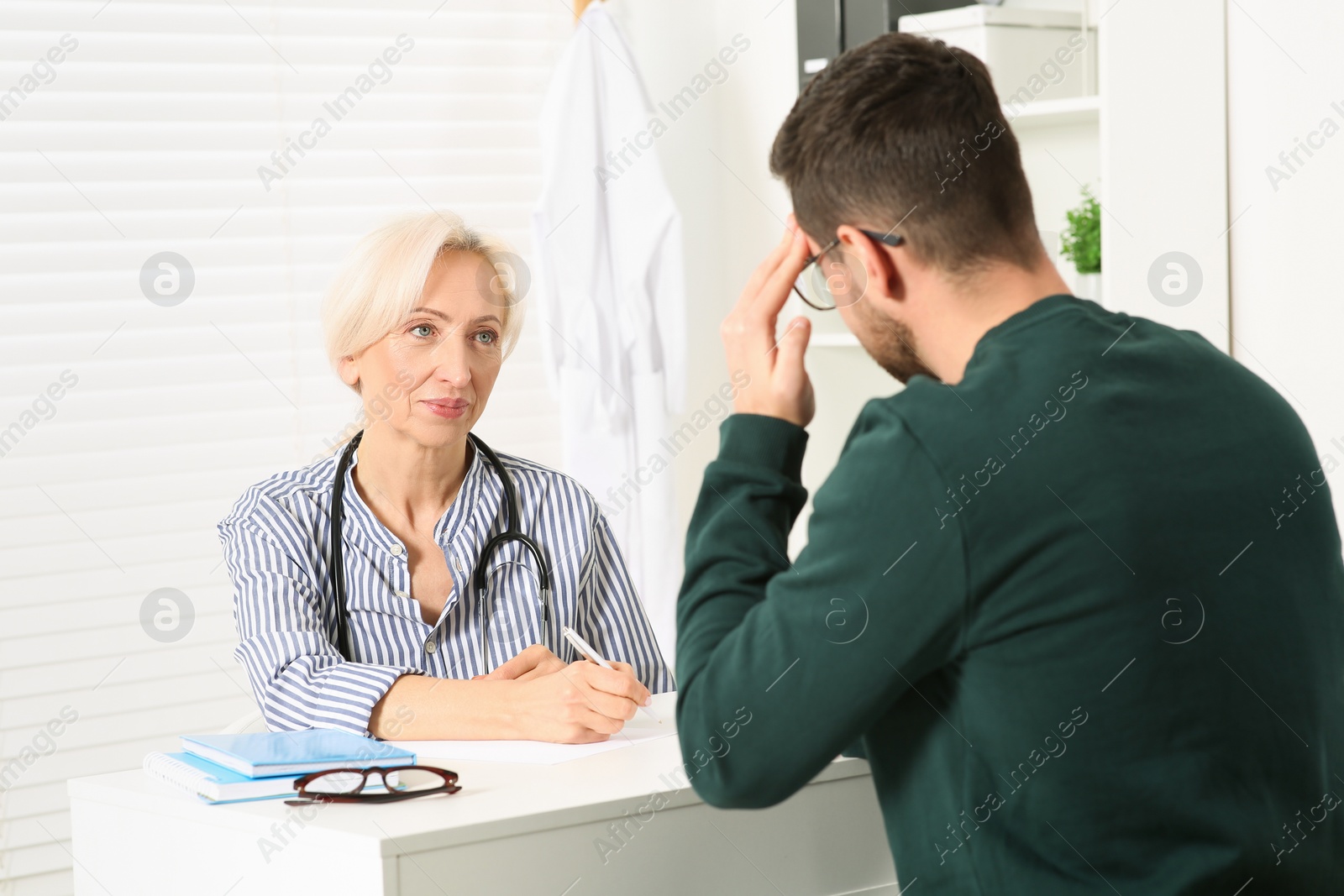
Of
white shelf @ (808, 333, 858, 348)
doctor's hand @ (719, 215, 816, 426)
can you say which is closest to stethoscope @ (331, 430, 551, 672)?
doctor's hand @ (719, 215, 816, 426)

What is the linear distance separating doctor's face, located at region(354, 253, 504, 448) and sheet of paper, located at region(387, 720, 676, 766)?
58cm

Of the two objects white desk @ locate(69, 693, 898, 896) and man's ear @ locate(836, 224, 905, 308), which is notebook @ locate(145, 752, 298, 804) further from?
man's ear @ locate(836, 224, 905, 308)

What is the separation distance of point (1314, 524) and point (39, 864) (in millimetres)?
2674

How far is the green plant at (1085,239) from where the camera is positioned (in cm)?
243

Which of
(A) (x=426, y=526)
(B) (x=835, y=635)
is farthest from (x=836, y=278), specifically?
(A) (x=426, y=526)

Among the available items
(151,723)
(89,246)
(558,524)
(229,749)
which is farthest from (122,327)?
(229,749)

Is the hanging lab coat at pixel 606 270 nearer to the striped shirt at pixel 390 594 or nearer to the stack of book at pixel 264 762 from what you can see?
the striped shirt at pixel 390 594

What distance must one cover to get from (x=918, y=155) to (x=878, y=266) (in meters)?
0.10

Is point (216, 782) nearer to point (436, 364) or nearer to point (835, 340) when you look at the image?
point (436, 364)

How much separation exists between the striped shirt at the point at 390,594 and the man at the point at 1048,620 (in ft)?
2.51

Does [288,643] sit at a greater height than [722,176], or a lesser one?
lesser

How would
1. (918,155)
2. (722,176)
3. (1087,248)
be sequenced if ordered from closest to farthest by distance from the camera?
(918,155)
(1087,248)
(722,176)

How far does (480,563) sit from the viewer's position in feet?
6.48

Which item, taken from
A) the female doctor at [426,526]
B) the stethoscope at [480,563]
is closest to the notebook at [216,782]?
the female doctor at [426,526]
